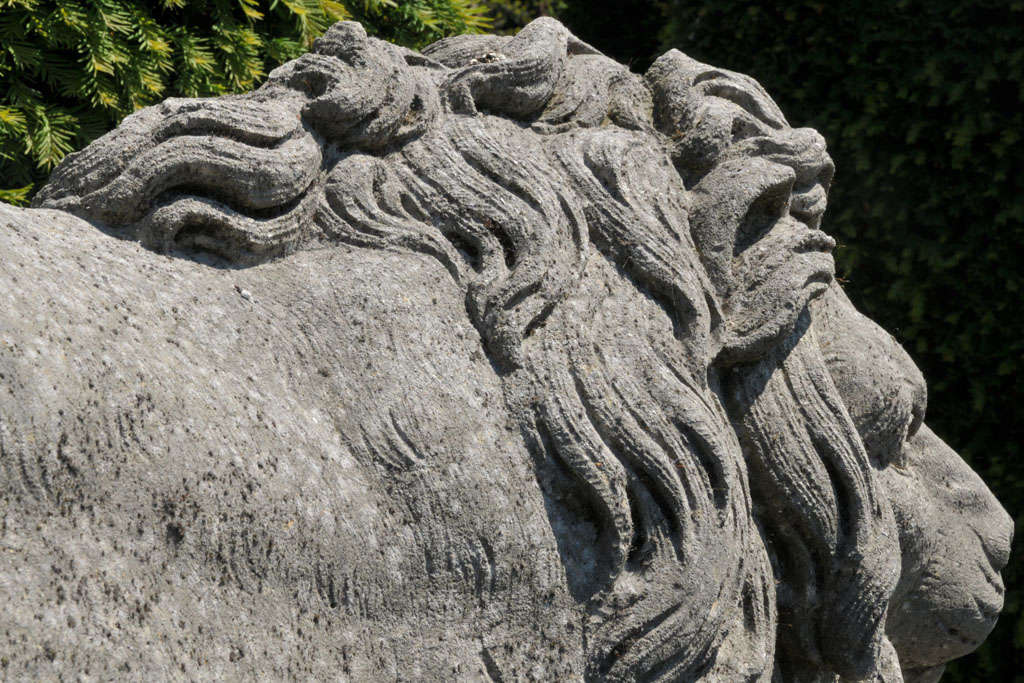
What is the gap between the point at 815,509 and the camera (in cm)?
208

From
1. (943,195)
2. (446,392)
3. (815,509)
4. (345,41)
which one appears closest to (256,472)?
(446,392)

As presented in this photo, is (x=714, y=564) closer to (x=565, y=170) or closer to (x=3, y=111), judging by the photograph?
(x=565, y=170)

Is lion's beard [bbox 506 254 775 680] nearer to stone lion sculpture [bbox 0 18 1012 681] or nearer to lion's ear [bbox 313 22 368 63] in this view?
stone lion sculpture [bbox 0 18 1012 681]

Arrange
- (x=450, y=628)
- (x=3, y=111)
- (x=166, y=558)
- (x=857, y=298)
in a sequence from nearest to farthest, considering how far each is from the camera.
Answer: (x=166, y=558) < (x=450, y=628) < (x=3, y=111) < (x=857, y=298)

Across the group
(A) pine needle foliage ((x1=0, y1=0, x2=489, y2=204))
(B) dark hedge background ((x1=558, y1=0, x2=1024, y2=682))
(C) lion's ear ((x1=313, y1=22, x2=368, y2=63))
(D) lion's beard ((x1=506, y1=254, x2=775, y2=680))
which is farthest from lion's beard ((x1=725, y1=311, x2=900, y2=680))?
(B) dark hedge background ((x1=558, y1=0, x2=1024, y2=682))

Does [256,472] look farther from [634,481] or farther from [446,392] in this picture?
[634,481]

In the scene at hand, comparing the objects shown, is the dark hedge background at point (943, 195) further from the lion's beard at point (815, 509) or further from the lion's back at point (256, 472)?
the lion's back at point (256, 472)

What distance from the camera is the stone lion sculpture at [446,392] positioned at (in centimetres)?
151

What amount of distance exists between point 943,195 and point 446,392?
4.60 m

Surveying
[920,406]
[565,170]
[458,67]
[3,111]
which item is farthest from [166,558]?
[3,111]

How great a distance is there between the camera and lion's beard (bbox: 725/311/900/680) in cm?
207

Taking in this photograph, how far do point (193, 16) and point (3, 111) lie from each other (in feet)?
3.16

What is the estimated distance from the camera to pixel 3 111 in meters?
3.40

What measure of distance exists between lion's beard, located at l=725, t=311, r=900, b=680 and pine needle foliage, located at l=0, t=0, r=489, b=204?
2292mm
